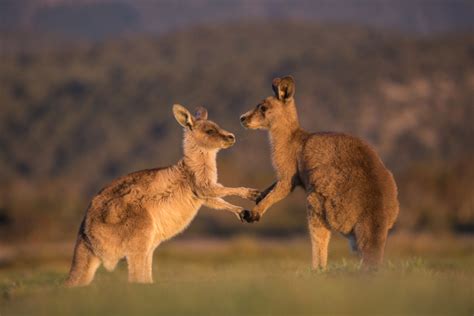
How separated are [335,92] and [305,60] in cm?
755

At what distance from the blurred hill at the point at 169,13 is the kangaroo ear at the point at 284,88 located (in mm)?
104922

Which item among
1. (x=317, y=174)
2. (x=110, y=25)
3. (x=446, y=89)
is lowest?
(x=317, y=174)

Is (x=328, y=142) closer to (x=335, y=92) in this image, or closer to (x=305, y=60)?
(x=335, y=92)

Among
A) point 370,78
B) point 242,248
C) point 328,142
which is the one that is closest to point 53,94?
point 370,78

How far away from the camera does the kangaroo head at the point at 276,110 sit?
489 inches

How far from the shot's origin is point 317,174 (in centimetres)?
1090

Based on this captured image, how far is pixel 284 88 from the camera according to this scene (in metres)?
12.5

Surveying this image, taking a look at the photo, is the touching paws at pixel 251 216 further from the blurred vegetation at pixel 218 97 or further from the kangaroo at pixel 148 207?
the blurred vegetation at pixel 218 97

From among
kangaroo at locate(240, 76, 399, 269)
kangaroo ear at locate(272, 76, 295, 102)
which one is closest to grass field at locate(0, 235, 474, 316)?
kangaroo at locate(240, 76, 399, 269)

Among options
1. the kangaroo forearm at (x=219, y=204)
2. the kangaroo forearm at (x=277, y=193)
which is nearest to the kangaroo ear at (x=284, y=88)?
the kangaroo forearm at (x=277, y=193)

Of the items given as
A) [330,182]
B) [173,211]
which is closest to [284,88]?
[330,182]

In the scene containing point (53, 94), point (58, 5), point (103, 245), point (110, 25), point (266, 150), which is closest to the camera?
point (103, 245)

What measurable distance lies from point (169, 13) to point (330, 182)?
134 meters

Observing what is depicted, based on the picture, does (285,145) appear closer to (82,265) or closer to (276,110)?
(276,110)
